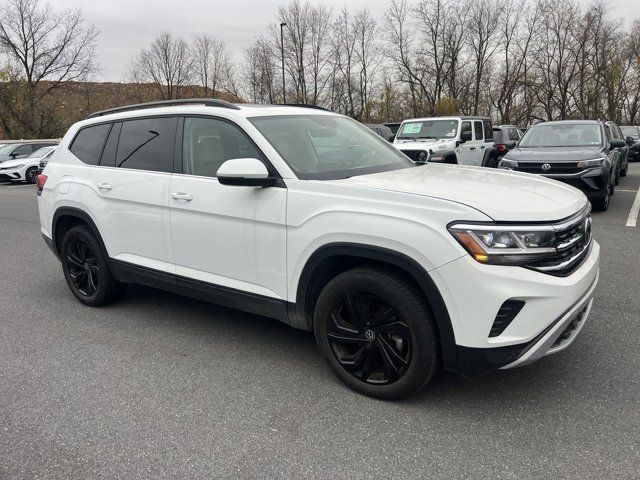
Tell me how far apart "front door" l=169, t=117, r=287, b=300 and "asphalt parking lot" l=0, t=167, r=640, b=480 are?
1.93ft

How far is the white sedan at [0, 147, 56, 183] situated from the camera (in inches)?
776

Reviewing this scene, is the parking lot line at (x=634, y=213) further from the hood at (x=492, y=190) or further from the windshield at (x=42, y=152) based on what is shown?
the windshield at (x=42, y=152)

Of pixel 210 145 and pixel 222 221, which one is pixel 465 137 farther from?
pixel 222 221

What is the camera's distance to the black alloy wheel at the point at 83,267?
478 centimetres

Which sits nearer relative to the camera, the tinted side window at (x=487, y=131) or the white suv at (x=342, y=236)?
the white suv at (x=342, y=236)

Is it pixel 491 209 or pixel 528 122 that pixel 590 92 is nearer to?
pixel 528 122

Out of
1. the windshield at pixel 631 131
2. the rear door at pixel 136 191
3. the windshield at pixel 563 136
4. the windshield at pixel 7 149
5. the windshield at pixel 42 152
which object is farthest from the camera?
the windshield at pixel 631 131

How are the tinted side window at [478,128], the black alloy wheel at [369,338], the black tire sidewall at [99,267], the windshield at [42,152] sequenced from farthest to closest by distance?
1. the windshield at [42,152]
2. the tinted side window at [478,128]
3. the black tire sidewall at [99,267]
4. the black alloy wheel at [369,338]

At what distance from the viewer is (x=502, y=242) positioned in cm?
256

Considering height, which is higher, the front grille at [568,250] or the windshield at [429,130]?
the windshield at [429,130]

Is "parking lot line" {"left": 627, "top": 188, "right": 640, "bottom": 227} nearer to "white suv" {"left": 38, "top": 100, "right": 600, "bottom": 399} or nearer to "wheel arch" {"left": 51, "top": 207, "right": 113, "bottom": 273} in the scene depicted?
"white suv" {"left": 38, "top": 100, "right": 600, "bottom": 399}

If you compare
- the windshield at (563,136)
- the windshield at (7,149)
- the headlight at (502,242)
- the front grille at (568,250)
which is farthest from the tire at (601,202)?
the windshield at (7,149)

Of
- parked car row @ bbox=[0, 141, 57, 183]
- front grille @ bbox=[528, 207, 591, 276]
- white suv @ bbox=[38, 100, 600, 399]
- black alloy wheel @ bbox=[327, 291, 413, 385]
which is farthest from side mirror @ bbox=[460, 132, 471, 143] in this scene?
parked car row @ bbox=[0, 141, 57, 183]

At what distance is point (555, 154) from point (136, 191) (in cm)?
796
